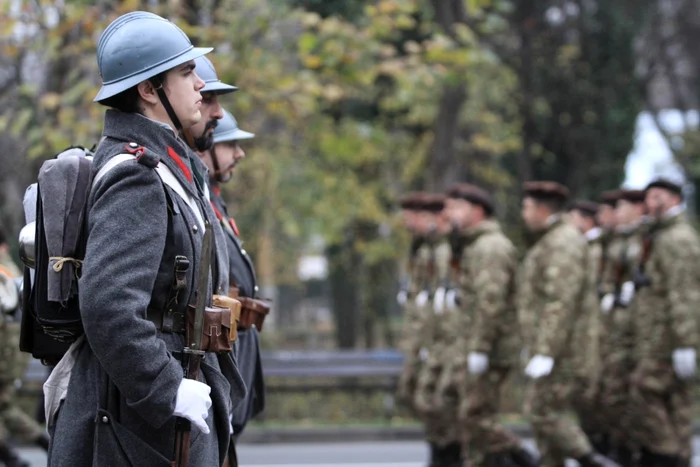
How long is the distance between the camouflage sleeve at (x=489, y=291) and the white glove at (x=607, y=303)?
1.46 m

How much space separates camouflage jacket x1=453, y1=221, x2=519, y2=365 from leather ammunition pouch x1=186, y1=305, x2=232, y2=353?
562 centimetres

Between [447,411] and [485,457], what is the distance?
0.76 meters

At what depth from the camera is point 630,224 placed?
431 inches

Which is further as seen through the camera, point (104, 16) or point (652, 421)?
point (104, 16)

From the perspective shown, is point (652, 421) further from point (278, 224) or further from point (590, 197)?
point (278, 224)

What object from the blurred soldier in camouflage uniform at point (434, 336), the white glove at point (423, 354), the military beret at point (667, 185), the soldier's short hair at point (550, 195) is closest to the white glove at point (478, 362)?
the blurred soldier in camouflage uniform at point (434, 336)

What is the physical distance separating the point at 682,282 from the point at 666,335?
44cm

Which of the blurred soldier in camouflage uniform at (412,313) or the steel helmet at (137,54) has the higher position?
the steel helmet at (137,54)

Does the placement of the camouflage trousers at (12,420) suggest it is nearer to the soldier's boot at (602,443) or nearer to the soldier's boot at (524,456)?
the soldier's boot at (524,456)

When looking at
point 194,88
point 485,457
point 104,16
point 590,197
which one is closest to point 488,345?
point 485,457

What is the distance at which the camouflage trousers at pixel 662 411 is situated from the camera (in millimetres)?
9523

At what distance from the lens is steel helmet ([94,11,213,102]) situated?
404 centimetres

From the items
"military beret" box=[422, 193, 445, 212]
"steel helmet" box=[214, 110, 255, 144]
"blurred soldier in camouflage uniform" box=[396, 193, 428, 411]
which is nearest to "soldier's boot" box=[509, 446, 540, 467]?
"blurred soldier in camouflage uniform" box=[396, 193, 428, 411]

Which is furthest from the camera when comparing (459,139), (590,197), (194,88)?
(459,139)
